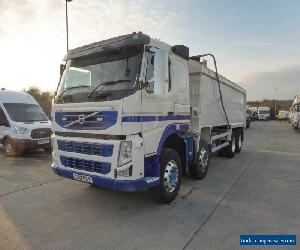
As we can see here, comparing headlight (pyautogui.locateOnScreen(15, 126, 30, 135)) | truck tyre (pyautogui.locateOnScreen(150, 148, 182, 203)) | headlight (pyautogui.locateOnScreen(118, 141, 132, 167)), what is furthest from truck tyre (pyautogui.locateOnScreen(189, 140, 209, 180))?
headlight (pyautogui.locateOnScreen(15, 126, 30, 135))

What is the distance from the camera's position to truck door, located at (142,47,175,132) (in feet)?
17.5

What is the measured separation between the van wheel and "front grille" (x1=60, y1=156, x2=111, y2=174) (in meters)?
6.05

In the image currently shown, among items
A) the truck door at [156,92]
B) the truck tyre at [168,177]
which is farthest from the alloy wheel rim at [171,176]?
the truck door at [156,92]

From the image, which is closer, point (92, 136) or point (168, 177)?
point (92, 136)

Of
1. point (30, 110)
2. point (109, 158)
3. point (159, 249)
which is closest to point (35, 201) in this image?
point (109, 158)

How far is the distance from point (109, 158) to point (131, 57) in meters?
1.77

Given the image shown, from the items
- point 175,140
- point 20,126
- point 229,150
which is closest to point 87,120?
point 175,140

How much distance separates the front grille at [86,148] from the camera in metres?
5.12

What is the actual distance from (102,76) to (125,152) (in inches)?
58.8

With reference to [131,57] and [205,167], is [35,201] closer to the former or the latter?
[131,57]

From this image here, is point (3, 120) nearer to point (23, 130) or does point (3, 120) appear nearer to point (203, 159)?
point (23, 130)

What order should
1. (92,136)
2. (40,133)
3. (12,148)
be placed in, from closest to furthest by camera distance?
1. (92,136)
2. (12,148)
3. (40,133)

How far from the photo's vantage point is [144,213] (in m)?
5.49

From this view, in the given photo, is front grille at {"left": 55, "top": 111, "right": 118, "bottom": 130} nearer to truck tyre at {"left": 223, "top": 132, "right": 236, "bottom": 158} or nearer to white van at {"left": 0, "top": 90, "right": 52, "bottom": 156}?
white van at {"left": 0, "top": 90, "right": 52, "bottom": 156}
